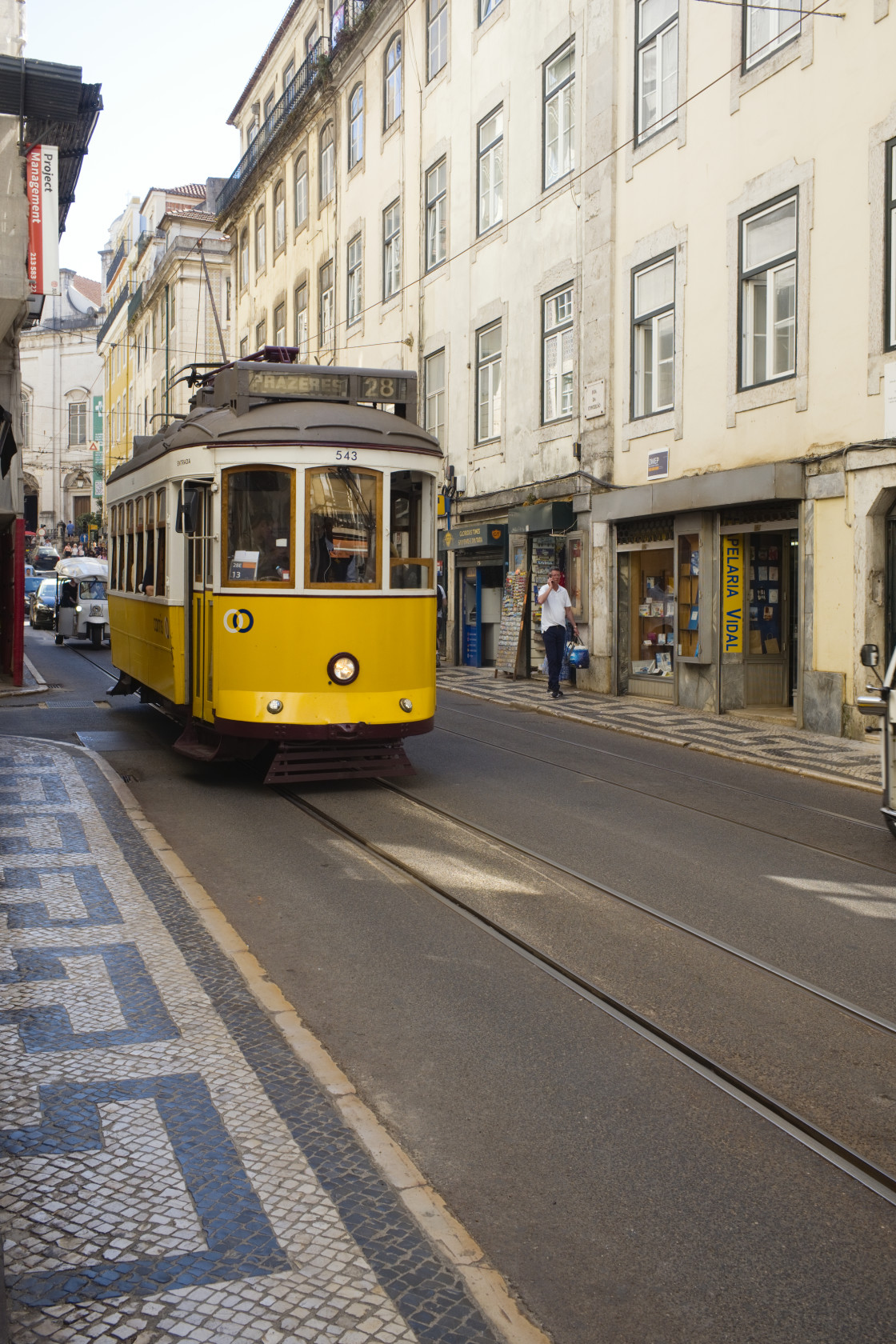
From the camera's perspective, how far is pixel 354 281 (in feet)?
105

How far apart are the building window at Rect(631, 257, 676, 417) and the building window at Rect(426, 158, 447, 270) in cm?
846

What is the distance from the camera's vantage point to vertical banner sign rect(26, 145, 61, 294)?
61.3ft

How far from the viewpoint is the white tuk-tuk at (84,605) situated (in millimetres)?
30547

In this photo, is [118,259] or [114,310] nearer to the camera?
[114,310]

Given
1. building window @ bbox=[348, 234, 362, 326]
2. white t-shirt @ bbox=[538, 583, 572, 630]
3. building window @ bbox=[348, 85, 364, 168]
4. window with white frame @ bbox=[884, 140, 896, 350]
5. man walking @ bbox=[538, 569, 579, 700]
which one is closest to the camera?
window with white frame @ bbox=[884, 140, 896, 350]

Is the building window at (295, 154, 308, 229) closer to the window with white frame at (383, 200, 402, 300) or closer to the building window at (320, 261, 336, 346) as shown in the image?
the building window at (320, 261, 336, 346)

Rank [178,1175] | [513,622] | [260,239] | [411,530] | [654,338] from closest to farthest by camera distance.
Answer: [178,1175]
[411,530]
[654,338]
[513,622]
[260,239]

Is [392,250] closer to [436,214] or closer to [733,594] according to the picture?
[436,214]

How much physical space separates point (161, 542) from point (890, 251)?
803 centimetres

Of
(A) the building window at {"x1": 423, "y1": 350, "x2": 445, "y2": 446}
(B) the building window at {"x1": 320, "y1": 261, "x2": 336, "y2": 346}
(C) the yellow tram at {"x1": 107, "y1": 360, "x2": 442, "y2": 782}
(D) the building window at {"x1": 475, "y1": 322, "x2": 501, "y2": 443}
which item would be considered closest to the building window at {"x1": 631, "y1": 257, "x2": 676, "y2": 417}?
(D) the building window at {"x1": 475, "y1": 322, "x2": 501, "y2": 443}

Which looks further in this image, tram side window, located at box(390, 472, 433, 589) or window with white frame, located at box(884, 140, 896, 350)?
window with white frame, located at box(884, 140, 896, 350)

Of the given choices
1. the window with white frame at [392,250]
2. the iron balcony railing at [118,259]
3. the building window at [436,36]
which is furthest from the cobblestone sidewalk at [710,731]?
the iron balcony railing at [118,259]

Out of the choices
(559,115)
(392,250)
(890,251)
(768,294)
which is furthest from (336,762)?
(392,250)

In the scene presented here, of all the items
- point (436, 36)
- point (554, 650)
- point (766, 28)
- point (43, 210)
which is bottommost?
point (554, 650)
